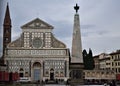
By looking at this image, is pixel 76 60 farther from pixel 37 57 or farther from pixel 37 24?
pixel 37 24

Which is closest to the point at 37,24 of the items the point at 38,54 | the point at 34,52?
the point at 34,52

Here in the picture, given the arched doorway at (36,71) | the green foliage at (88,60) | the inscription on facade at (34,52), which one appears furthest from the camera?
the green foliage at (88,60)

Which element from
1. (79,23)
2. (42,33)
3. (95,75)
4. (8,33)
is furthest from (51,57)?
(79,23)

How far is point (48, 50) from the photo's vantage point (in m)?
73.2

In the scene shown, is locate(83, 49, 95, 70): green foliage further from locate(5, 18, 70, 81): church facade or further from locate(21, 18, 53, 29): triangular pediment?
locate(21, 18, 53, 29): triangular pediment

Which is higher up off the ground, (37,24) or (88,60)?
(37,24)

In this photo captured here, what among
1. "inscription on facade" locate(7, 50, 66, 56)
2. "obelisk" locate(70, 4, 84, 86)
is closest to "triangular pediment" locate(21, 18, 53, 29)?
"inscription on facade" locate(7, 50, 66, 56)

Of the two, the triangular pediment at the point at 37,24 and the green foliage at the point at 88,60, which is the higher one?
the triangular pediment at the point at 37,24

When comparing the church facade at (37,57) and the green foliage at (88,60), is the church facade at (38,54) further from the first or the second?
the green foliage at (88,60)

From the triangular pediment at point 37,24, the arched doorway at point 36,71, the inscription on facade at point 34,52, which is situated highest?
the triangular pediment at point 37,24

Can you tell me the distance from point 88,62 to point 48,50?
10463 millimetres

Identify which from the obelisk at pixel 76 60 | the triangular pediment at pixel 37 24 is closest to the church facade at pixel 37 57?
the triangular pediment at pixel 37 24

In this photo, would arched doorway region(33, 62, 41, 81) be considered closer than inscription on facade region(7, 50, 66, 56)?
Yes

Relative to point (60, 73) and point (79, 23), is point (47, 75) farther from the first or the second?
point (79, 23)
